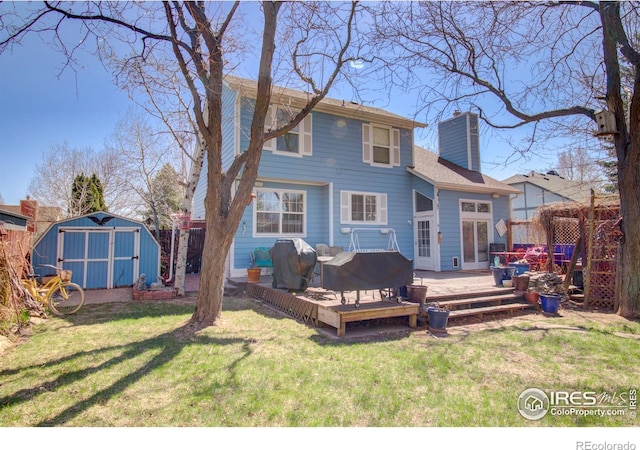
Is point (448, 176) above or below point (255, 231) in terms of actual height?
above

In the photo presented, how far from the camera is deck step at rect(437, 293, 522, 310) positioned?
664 centimetres

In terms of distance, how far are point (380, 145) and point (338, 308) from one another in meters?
8.74

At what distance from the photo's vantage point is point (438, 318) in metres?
5.59

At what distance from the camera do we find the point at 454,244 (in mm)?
12695

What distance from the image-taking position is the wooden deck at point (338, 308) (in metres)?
5.45

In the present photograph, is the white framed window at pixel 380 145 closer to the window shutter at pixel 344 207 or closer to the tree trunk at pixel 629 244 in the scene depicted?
the window shutter at pixel 344 207

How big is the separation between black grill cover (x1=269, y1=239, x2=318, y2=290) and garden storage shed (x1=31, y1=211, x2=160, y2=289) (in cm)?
482

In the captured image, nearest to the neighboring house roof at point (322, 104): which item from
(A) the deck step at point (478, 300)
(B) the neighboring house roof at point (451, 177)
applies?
(B) the neighboring house roof at point (451, 177)

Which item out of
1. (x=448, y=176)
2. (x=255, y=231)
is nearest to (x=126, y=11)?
(x=255, y=231)

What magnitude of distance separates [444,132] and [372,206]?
643cm

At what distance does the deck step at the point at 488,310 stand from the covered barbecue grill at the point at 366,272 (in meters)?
1.26

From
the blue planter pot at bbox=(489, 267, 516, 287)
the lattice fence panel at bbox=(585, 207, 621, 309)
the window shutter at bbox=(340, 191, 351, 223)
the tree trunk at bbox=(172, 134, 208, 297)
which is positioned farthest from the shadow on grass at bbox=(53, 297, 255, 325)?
the lattice fence panel at bbox=(585, 207, 621, 309)

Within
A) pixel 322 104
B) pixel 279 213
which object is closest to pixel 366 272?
pixel 279 213
